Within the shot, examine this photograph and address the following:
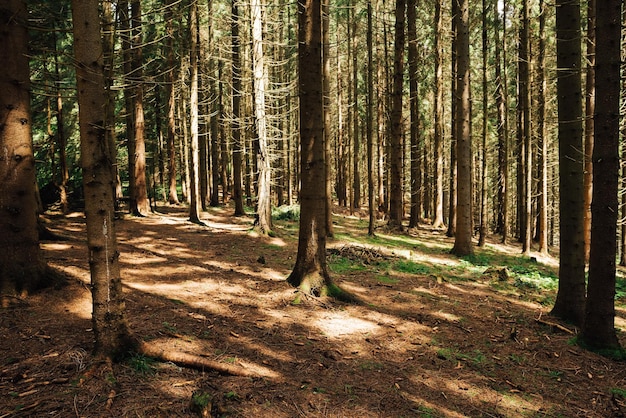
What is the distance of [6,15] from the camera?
5.17m

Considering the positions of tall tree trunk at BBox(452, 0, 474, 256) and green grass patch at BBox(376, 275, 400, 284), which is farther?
tall tree trunk at BBox(452, 0, 474, 256)

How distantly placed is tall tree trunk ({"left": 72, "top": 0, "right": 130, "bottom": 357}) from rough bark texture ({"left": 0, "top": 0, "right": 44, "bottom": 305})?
194 centimetres

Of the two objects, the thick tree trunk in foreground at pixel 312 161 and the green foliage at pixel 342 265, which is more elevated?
the thick tree trunk in foreground at pixel 312 161

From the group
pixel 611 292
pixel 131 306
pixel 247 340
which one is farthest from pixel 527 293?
pixel 131 306

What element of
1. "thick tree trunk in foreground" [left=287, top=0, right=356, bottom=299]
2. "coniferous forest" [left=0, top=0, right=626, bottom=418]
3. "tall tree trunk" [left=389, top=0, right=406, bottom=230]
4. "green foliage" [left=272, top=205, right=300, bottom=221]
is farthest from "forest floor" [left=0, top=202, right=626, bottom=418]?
"green foliage" [left=272, top=205, right=300, bottom=221]

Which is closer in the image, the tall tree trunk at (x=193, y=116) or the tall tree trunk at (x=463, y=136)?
the tall tree trunk at (x=463, y=136)

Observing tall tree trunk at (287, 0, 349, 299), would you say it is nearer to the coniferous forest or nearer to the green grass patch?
the coniferous forest

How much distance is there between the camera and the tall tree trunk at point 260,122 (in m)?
13.1

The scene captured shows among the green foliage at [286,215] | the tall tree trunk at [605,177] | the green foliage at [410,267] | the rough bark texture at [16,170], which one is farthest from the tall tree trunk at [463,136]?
the rough bark texture at [16,170]

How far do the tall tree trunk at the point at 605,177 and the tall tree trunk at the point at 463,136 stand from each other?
696 cm

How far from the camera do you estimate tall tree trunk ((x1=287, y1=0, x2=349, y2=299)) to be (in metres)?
7.24

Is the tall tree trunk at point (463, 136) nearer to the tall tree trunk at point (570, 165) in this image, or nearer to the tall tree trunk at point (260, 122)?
the tall tree trunk at point (570, 165)

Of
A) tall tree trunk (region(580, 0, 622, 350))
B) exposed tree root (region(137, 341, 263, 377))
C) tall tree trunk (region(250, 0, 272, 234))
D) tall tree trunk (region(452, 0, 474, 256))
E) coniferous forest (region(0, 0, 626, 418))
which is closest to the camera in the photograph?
coniferous forest (region(0, 0, 626, 418))

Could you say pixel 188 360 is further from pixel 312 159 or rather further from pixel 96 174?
pixel 312 159
